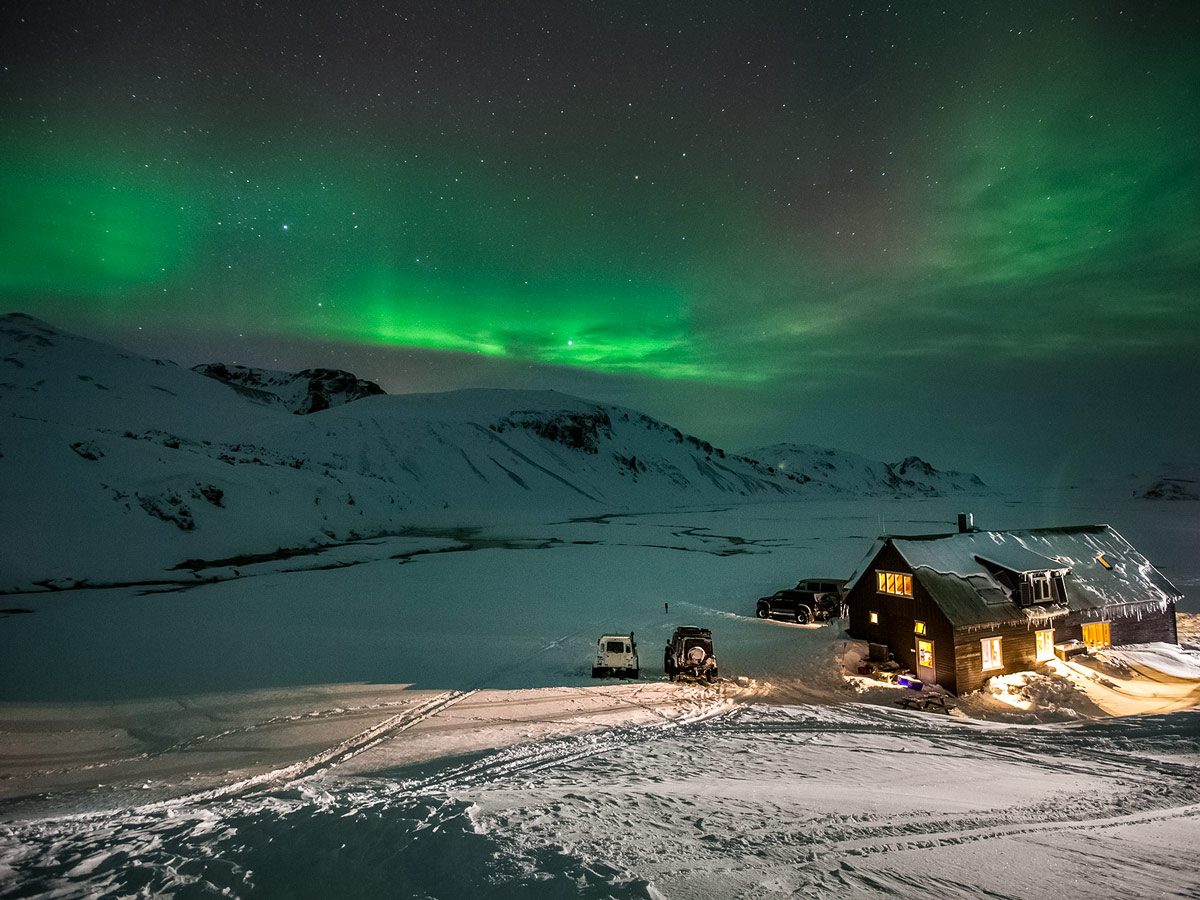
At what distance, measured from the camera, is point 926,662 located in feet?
67.4

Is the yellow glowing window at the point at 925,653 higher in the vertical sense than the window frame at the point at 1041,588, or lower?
lower

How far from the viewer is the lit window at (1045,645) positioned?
21.2 metres

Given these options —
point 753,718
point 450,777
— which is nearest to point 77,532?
point 450,777

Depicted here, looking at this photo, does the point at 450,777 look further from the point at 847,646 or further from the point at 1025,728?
the point at 847,646

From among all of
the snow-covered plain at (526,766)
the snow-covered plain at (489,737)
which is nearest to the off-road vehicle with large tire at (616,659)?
the snow-covered plain at (489,737)

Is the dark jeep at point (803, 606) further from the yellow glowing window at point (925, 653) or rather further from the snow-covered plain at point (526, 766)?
the yellow glowing window at point (925, 653)

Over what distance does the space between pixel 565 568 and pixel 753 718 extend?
28082 millimetres

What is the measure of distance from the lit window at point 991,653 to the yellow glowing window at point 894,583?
114 inches

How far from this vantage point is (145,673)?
17719mm

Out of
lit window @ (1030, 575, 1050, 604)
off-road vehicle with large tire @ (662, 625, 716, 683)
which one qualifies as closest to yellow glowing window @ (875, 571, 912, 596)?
lit window @ (1030, 575, 1050, 604)

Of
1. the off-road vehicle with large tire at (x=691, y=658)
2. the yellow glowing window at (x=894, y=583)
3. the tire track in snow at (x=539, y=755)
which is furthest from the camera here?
the yellow glowing window at (x=894, y=583)

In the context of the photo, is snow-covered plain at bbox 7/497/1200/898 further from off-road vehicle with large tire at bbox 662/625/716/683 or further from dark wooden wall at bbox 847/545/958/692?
dark wooden wall at bbox 847/545/958/692

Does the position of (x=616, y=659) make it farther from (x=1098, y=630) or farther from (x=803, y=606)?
(x=1098, y=630)

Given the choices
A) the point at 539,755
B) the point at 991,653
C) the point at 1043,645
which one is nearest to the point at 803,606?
the point at 991,653
